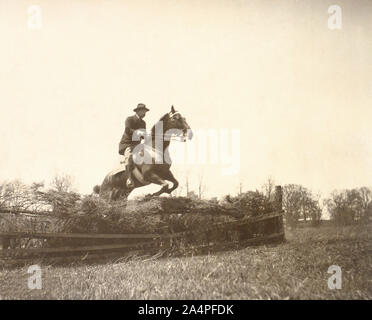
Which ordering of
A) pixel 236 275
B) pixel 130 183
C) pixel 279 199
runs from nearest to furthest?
pixel 236 275, pixel 279 199, pixel 130 183

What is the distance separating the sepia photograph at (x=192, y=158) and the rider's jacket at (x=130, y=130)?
0.8 inches

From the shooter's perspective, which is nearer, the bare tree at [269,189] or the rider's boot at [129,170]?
the bare tree at [269,189]

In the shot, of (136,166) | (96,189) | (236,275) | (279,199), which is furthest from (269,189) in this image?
(96,189)

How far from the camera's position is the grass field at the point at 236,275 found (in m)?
4.41

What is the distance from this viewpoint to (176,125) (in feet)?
17.2

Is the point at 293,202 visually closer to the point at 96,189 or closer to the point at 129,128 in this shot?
the point at 129,128

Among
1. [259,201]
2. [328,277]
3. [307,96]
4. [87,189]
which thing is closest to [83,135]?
[87,189]

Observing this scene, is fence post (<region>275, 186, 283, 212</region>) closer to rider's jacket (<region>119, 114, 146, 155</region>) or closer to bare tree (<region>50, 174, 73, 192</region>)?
rider's jacket (<region>119, 114, 146, 155</region>)

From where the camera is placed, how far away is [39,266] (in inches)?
191

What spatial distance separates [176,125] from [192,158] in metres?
0.49

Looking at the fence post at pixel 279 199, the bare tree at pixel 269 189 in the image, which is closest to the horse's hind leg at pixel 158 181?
the bare tree at pixel 269 189

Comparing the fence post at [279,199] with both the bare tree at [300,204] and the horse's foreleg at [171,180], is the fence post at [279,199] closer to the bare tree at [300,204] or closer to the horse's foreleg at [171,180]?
the bare tree at [300,204]

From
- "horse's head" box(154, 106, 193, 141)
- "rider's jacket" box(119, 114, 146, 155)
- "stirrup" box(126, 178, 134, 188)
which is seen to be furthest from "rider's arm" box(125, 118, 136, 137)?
"stirrup" box(126, 178, 134, 188)

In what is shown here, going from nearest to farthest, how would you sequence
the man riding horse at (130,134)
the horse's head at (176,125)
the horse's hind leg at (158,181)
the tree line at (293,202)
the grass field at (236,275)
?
the grass field at (236,275) → the tree line at (293,202) → the horse's hind leg at (158,181) → the horse's head at (176,125) → the man riding horse at (130,134)
